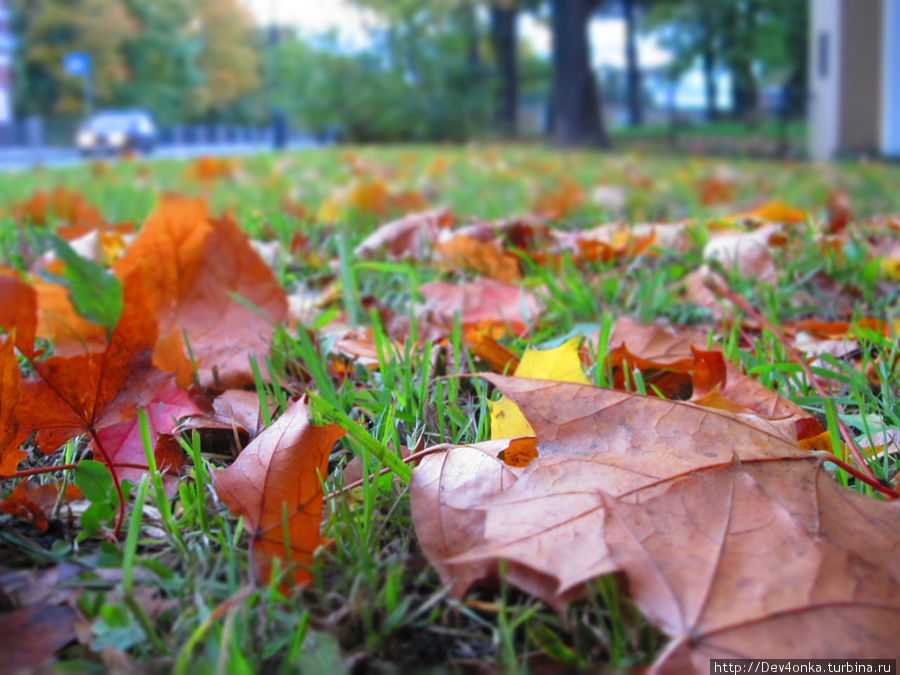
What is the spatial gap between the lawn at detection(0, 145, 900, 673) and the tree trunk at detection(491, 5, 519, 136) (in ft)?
66.6

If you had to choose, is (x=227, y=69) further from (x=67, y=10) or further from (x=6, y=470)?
(x=6, y=470)

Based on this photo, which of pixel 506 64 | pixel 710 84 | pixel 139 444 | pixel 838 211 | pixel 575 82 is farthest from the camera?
pixel 710 84

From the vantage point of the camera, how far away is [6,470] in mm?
759

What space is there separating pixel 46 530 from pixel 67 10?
38.3m

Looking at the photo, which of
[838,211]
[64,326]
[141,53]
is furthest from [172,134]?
[64,326]

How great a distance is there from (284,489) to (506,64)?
23.6 metres

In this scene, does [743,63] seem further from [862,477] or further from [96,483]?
[96,483]

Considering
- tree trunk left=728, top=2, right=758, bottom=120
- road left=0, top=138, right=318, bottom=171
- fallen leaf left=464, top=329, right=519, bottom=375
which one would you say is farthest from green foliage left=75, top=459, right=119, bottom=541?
tree trunk left=728, top=2, right=758, bottom=120

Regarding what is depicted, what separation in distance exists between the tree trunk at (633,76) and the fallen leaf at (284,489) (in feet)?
83.5

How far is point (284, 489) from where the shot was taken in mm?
694

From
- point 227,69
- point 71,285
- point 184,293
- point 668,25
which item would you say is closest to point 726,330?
point 184,293

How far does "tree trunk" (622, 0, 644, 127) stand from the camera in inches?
1019

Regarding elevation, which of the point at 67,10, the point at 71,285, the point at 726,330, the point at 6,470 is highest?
the point at 67,10

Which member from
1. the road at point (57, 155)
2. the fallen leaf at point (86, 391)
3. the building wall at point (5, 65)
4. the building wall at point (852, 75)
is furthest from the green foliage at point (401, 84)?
the fallen leaf at point (86, 391)
